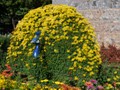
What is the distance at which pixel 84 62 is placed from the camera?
7.80 metres

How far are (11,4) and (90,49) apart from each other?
1154 inches

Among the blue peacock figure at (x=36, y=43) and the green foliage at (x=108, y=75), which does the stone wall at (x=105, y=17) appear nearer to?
the green foliage at (x=108, y=75)

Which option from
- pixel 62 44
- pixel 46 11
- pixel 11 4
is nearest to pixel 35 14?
pixel 46 11

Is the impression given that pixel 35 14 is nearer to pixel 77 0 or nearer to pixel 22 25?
pixel 22 25

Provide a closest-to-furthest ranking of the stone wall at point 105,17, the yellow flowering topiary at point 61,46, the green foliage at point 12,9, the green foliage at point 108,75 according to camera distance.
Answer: the yellow flowering topiary at point 61,46 < the green foliage at point 108,75 < the stone wall at point 105,17 < the green foliage at point 12,9

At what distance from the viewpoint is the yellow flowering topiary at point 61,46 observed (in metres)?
7.80

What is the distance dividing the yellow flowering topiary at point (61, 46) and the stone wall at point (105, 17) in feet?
23.8

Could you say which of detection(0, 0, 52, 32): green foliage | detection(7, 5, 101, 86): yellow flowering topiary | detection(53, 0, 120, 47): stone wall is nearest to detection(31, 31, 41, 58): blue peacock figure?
detection(7, 5, 101, 86): yellow flowering topiary

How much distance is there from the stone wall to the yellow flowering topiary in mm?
7247

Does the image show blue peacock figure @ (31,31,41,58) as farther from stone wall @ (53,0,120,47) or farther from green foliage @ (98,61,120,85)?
stone wall @ (53,0,120,47)

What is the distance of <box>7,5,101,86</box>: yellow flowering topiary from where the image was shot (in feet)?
25.6

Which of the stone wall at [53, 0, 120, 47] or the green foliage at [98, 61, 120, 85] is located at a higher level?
the stone wall at [53, 0, 120, 47]

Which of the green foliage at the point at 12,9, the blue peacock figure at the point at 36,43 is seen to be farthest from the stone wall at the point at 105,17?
the green foliage at the point at 12,9

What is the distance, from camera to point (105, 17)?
15.6 m
